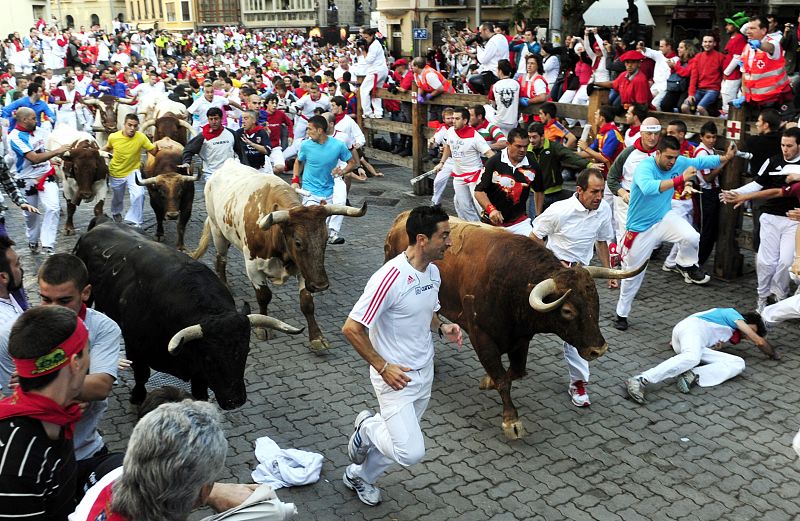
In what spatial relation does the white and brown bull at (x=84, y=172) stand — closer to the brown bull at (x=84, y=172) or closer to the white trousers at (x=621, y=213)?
the brown bull at (x=84, y=172)

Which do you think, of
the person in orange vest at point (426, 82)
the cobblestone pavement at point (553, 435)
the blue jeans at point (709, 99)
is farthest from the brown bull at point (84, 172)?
the blue jeans at point (709, 99)

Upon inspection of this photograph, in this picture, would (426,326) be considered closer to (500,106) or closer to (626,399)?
(626,399)

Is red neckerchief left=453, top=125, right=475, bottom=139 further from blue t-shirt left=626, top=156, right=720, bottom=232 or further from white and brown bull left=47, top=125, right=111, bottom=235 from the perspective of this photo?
white and brown bull left=47, top=125, right=111, bottom=235

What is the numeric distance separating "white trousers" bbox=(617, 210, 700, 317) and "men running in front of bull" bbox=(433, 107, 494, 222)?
2913 mm

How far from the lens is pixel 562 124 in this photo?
12383 millimetres

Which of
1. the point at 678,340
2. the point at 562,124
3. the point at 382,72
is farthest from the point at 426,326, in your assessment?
the point at 382,72

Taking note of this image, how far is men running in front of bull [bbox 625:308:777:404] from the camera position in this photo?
719 centimetres

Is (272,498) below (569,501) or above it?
above

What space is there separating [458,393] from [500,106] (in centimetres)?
692

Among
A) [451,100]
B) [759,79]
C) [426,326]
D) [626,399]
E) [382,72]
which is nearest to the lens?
[426,326]

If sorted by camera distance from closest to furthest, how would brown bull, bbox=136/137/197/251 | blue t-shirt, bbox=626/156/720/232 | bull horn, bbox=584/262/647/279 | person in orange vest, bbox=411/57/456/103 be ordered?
bull horn, bbox=584/262/647/279 → blue t-shirt, bbox=626/156/720/232 → brown bull, bbox=136/137/197/251 → person in orange vest, bbox=411/57/456/103

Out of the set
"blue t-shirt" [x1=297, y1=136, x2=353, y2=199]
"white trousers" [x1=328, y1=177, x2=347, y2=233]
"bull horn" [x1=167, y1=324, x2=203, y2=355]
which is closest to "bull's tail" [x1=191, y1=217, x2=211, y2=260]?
"blue t-shirt" [x1=297, y1=136, x2=353, y2=199]

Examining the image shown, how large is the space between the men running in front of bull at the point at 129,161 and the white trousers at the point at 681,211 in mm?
7805

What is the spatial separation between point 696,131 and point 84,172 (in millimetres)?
9101
